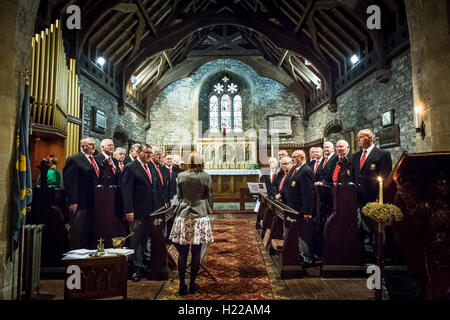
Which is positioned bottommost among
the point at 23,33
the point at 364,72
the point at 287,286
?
the point at 287,286

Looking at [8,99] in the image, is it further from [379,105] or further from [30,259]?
[379,105]

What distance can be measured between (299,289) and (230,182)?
22.4 ft

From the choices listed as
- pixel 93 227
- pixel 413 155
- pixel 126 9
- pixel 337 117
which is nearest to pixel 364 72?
pixel 337 117

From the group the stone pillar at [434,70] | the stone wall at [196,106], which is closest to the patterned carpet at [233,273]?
the stone pillar at [434,70]

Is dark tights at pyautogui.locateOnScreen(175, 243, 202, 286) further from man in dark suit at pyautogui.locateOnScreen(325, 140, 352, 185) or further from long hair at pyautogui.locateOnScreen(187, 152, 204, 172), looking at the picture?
man in dark suit at pyautogui.locateOnScreen(325, 140, 352, 185)

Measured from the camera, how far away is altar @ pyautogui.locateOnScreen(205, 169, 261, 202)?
951 cm

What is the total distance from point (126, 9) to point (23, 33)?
542 centimetres

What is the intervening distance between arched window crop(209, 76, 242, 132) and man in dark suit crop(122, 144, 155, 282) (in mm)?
10426

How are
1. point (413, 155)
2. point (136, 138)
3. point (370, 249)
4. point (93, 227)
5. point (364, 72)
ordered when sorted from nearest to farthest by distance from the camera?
point (413, 155)
point (93, 227)
point (370, 249)
point (364, 72)
point (136, 138)

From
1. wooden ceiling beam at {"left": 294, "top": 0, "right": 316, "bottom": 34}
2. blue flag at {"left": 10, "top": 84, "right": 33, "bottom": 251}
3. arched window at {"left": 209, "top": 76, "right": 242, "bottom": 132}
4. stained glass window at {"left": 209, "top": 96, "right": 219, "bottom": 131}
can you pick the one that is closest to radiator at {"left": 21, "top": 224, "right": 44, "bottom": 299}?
blue flag at {"left": 10, "top": 84, "right": 33, "bottom": 251}

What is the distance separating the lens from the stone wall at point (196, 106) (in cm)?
1261

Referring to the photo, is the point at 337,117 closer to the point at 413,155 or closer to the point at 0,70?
the point at 413,155

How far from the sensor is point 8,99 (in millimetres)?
2543

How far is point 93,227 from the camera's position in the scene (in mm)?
3254
